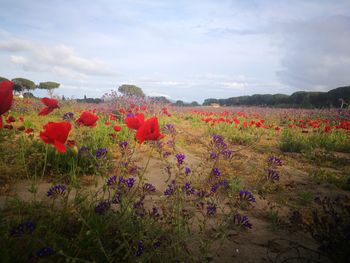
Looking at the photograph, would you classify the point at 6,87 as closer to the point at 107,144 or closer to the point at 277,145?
the point at 107,144

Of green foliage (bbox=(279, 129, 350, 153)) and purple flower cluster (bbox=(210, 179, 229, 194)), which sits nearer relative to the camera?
purple flower cluster (bbox=(210, 179, 229, 194))

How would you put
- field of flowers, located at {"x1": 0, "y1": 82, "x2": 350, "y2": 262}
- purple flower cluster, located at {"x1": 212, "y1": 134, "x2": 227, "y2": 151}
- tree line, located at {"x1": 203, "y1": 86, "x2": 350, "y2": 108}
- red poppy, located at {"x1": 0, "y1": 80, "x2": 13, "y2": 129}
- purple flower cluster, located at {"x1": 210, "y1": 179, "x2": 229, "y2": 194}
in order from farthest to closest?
tree line, located at {"x1": 203, "y1": 86, "x2": 350, "y2": 108} < purple flower cluster, located at {"x1": 212, "y1": 134, "x2": 227, "y2": 151} < purple flower cluster, located at {"x1": 210, "y1": 179, "x2": 229, "y2": 194} < field of flowers, located at {"x1": 0, "y1": 82, "x2": 350, "y2": 262} < red poppy, located at {"x1": 0, "y1": 80, "x2": 13, "y2": 129}

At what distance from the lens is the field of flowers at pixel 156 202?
142 centimetres

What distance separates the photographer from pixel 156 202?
2525 millimetres

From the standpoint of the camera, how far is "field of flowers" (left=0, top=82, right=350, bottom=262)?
142cm

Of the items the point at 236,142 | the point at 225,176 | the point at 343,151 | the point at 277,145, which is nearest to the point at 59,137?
the point at 225,176

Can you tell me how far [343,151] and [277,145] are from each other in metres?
1.77

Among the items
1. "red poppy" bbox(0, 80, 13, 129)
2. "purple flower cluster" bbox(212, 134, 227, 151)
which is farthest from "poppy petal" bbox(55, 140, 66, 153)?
"purple flower cluster" bbox(212, 134, 227, 151)

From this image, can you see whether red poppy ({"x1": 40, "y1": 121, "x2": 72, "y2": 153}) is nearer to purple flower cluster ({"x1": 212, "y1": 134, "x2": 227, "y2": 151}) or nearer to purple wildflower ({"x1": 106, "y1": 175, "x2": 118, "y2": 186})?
purple wildflower ({"x1": 106, "y1": 175, "x2": 118, "y2": 186})

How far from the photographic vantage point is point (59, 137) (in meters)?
1.37

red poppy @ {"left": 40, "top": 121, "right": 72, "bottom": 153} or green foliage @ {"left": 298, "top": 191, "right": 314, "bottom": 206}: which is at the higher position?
red poppy @ {"left": 40, "top": 121, "right": 72, "bottom": 153}

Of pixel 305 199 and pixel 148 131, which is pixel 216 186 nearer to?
pixel 148 131

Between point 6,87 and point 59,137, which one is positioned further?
point 59,137

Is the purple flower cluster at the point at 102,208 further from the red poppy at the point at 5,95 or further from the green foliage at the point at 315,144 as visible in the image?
the green foliage at the point at 315,144
